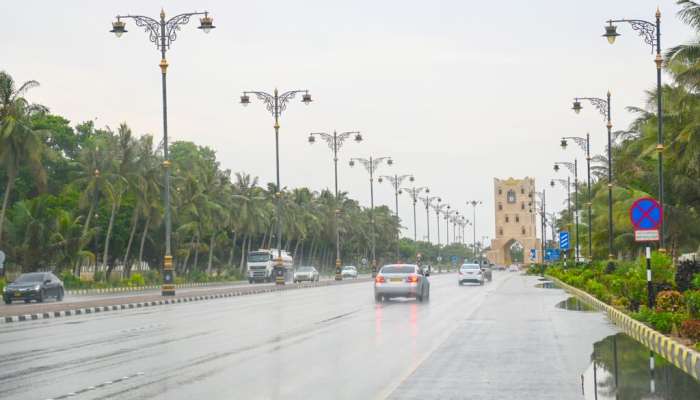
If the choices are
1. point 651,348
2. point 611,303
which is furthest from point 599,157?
point 651,348

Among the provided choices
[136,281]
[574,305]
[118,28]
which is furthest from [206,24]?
[136,281]

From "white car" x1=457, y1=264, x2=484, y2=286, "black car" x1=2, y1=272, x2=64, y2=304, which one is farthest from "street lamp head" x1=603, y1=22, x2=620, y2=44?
"white car" x1=457, y1=264, x2=484, y2=286

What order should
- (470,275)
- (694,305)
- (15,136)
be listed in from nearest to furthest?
(694,305) → (15,136) → (470,275)

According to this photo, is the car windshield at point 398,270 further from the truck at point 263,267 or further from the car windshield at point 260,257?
the car windshield at point 260,257

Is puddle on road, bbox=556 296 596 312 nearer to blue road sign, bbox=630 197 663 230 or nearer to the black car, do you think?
blue road sign, bbox=630 197 663 230

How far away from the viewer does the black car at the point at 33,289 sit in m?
44.5

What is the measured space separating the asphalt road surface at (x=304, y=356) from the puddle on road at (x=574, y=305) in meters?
3.02

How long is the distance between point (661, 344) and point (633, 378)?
423 centimetres

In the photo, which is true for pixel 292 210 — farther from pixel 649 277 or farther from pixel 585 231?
pixel 649 277

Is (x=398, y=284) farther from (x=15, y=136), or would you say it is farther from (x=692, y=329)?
(x=15, y=136)

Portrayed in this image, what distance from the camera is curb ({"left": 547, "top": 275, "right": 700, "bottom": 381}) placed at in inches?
564

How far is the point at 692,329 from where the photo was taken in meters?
16.5

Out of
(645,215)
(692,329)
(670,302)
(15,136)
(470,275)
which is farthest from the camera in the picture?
(470,275)

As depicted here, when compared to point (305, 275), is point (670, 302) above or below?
above
